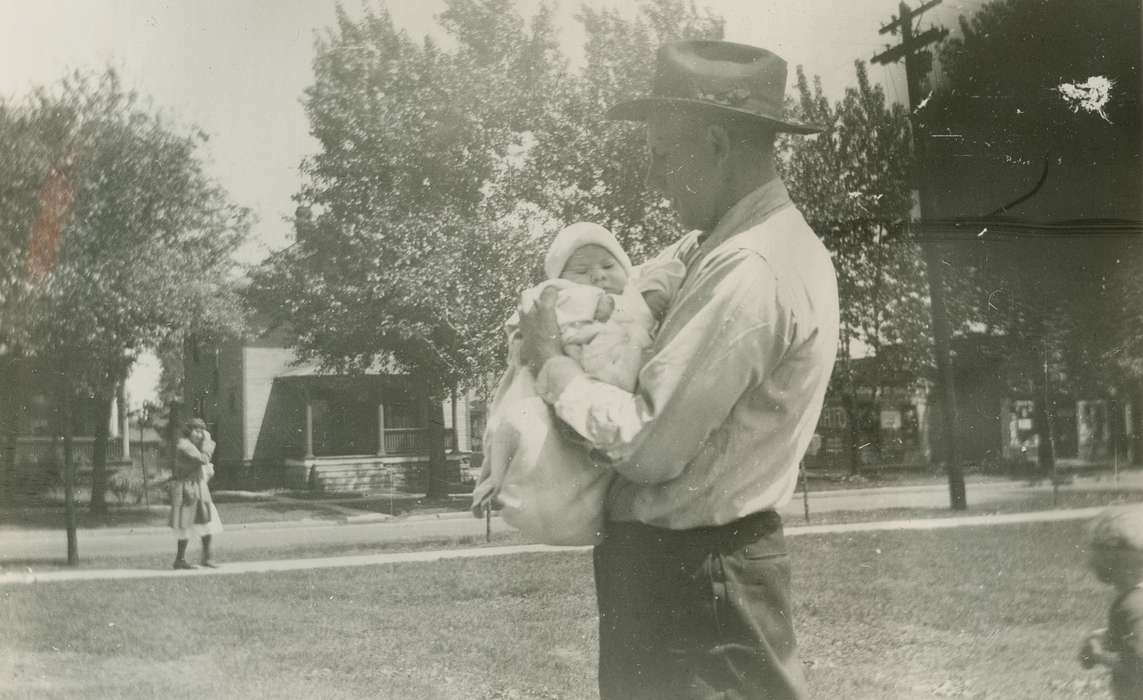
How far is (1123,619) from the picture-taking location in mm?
2262

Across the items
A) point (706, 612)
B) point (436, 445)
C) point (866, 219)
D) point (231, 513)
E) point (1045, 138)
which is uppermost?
point (1045, 138)

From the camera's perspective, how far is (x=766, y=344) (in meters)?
1.16

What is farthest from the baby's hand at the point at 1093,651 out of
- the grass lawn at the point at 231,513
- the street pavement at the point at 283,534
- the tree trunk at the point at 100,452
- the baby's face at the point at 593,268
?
the tree trunk at the point at 100,452

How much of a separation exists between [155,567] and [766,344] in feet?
13.8

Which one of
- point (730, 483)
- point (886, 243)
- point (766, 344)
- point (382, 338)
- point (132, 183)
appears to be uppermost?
point (132, 183)

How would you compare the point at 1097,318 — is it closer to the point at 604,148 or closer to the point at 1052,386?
the point at 1052,386

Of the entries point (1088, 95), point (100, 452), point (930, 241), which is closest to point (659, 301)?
point (1088, 95)

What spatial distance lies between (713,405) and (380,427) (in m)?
2.91

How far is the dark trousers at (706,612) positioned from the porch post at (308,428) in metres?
2.69

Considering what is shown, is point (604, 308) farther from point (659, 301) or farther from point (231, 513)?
point (231, 513)

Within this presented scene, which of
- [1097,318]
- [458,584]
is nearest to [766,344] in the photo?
[458,584]

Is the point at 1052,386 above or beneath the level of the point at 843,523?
above

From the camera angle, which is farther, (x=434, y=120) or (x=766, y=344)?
(x=434, y=120)

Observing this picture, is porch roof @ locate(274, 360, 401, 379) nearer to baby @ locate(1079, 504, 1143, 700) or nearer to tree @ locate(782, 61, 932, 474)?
tree @ locate(782, 61, 932, 474)
